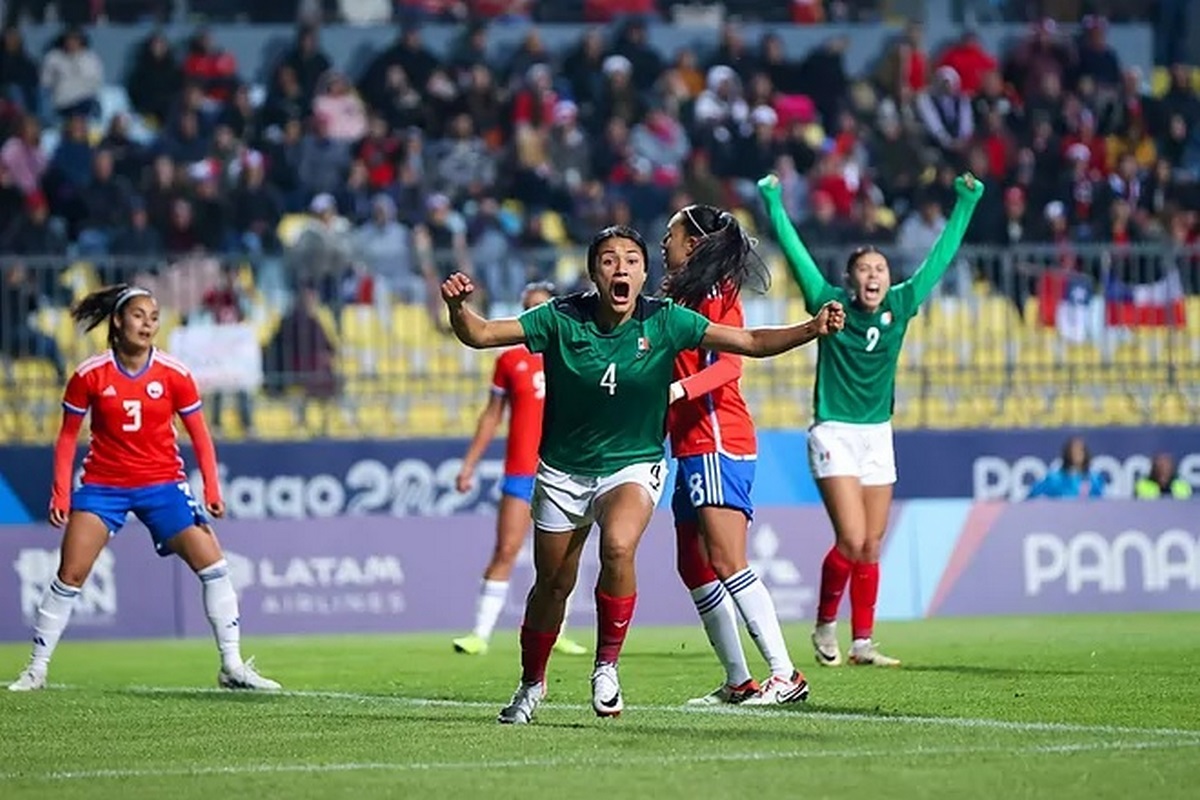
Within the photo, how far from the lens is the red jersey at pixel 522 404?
57.6 ft

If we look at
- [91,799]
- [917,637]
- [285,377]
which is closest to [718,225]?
[91,799]

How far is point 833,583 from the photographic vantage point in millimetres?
15102

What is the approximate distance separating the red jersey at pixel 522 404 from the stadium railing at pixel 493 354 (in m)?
6.48

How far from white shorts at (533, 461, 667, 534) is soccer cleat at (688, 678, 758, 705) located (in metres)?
1.50

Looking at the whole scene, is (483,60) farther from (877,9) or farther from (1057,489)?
(1057,489)

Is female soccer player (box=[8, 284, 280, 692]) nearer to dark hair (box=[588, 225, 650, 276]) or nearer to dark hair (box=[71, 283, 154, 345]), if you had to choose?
dark hair (box=[71, 283, 154, 345])

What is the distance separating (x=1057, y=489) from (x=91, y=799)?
16705 mm

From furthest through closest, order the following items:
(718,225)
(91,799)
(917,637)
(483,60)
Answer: (483,60)
(917,637)
(718,225)
(91,799)

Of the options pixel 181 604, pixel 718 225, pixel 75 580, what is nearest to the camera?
pixel 718 225

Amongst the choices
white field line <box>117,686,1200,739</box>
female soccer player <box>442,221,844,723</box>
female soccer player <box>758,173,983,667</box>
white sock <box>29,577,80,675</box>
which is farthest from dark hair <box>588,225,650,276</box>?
white sock <box>29,577,80,675</box>

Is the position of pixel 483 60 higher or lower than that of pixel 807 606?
higher

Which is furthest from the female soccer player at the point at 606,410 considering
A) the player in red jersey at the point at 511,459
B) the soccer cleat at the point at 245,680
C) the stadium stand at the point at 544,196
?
the stadium stand at the point at 544,196

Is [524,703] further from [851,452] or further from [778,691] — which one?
[851,452]

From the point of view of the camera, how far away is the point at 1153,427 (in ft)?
82.7
